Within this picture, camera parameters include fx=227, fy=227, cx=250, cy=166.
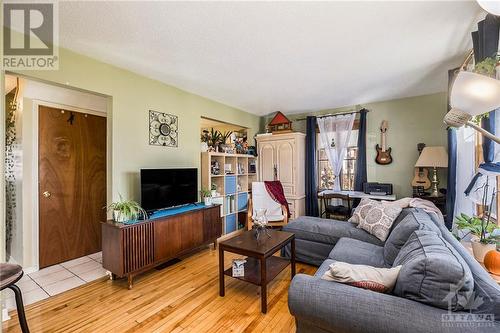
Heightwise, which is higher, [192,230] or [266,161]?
[266,161]

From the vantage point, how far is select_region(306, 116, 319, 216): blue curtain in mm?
4621

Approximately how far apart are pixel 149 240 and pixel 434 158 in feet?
13.3

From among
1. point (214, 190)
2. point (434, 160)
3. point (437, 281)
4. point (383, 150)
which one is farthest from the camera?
point (383, 150)

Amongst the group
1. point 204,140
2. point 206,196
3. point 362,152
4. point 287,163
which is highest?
point 204,140

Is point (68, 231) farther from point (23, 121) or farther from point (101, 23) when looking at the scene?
point (101, 23)

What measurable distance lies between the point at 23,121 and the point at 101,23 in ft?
6.17

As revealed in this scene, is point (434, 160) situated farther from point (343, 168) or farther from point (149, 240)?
point (149, 240)

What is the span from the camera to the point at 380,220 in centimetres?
257

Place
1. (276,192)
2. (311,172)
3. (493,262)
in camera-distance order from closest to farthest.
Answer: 1. (493,262)
2. (276,192)
3. (311,172)

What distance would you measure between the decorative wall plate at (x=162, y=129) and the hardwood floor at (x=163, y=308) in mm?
1718

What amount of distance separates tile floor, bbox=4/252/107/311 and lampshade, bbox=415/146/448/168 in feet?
15.2

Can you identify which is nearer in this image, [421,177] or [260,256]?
[260,256]

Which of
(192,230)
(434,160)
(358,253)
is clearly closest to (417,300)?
(358,253)

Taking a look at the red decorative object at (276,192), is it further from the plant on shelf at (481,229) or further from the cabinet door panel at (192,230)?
the plant on shelf at (481,229)
